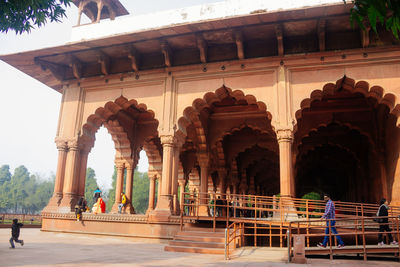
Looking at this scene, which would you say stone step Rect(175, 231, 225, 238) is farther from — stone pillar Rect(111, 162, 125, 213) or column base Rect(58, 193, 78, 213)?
stone pillar Rect(111, 162, 125, 213)

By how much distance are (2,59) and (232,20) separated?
835 centimetres

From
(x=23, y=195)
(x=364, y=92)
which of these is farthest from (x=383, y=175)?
(x=23, y=195)

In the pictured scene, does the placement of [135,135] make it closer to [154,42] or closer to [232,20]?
[154,42]

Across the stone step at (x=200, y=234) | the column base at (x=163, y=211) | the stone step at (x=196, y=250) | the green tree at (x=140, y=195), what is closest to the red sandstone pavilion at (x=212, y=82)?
the column base at (x=163, y=211)

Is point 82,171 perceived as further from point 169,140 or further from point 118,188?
point 118,188

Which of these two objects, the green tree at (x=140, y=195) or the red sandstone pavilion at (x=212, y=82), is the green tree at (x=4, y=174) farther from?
the red sandstone pavilion at (x=212, y=82)

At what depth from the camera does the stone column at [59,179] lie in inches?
479

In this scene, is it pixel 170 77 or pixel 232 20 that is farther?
pixel 170 77

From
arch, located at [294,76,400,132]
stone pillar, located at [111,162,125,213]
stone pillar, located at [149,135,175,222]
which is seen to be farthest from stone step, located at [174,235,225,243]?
stone pillar, located at [111,162,125,213]

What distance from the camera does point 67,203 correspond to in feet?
39.7

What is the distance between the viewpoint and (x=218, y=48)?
1166 centimetres

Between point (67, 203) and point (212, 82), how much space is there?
6.42 meters

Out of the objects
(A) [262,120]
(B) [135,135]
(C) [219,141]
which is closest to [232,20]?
(A) [262,120]

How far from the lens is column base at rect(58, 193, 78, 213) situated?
12023 mm
